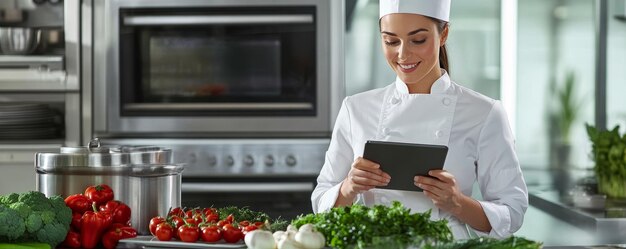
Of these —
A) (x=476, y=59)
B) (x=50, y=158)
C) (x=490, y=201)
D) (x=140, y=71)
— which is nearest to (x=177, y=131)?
(x=140, y=71)

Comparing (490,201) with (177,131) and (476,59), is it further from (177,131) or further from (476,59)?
(177,131)

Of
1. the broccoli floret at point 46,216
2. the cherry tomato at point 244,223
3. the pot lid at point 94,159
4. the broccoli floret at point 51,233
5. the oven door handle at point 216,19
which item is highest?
the oven door handle at point 216,19

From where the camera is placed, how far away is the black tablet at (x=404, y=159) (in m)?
2.38

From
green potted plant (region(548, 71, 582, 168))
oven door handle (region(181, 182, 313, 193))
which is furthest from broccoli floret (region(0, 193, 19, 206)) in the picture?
green potted plant (region(548, 71, 582, 168))

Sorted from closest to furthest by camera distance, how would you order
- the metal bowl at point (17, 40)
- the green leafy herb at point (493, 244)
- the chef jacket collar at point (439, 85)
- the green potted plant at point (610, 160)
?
the green leafy herb at point (493, 244)
the chef jacket collar at point (439, 85)
the green potted plant at point (610, 160)
the metal bowl at point (17, 40)

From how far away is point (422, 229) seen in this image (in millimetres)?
2074

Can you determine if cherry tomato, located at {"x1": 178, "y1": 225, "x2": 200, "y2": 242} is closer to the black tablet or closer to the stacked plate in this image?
the black tablet

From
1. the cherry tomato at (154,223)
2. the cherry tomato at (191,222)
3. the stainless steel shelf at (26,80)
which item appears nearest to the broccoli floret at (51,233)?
the cherry tomato at (154,223)

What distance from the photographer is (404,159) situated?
8.00ft

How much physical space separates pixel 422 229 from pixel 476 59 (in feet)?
7.57

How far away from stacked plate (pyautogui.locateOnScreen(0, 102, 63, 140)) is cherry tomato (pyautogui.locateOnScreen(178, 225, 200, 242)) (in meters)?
2.32

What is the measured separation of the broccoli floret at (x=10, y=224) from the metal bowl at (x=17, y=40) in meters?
2.18

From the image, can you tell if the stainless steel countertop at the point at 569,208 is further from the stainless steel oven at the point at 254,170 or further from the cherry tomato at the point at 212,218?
the cherry tomato at the point at 212,218

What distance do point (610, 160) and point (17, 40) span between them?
9.24 feet
